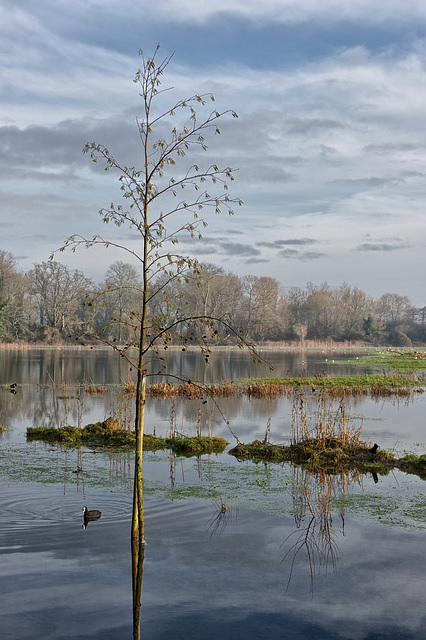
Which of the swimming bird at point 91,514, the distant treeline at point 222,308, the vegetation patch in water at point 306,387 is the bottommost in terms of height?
the swimming bird at point 91,514

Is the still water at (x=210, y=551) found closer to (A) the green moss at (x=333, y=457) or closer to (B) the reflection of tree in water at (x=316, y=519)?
(B) the reflection of tree in water at (x=316, y=519)

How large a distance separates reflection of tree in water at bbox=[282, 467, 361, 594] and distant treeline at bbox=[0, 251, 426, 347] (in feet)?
148

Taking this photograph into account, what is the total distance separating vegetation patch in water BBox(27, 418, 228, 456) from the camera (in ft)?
49.7

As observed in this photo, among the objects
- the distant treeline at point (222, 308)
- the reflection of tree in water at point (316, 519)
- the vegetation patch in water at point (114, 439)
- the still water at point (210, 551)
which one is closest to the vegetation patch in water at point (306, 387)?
the vegetation patch in water at point (114, 439)

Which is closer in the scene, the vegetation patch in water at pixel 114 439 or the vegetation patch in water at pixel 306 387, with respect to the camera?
the vegetation patch in water at pixel 114 439

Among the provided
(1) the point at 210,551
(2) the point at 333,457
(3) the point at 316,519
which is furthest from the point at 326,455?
(1) the point at 210,551

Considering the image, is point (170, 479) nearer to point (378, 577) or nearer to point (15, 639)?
point (378, 577)

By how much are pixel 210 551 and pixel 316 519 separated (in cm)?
213

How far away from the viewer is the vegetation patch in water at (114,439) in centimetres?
1514

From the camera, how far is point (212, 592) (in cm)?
678

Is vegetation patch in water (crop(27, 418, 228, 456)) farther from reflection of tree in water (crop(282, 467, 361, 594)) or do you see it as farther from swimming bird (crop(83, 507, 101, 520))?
swimming bird (crop(83, 507, 101, 520))

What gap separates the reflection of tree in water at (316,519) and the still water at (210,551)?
0.10 feet

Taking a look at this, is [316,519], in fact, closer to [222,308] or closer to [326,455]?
[326,455]

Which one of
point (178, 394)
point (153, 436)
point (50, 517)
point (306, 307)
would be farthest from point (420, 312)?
point (50, 517)
